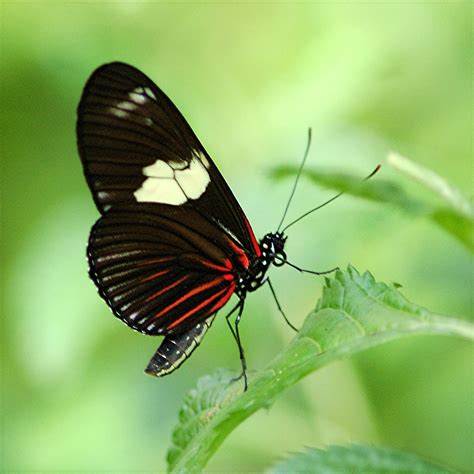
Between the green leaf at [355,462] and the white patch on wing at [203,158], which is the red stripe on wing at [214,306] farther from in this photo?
the green leaf at [355,462]

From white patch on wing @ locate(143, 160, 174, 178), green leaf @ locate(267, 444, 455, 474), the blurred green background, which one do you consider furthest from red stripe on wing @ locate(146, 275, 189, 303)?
green leaf @ locate(267, 444, 455, 474)

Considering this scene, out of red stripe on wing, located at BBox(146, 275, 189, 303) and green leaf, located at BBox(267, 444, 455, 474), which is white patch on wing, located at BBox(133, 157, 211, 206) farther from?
green leaf, located at BBox(267, 444, 455, 474)

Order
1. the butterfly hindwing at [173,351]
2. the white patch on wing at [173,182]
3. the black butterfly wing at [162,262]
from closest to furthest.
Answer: the butterfly hindwing at [173,351], the white patch on wing at [173,182], the black butterfly wing at [162,262]

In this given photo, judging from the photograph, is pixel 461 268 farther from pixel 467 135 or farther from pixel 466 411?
pixel 467 135

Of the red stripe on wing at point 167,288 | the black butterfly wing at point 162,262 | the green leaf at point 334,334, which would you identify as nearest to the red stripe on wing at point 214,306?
the black butterfly wing at point 162,262

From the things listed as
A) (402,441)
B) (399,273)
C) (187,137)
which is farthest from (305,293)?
(187,137)

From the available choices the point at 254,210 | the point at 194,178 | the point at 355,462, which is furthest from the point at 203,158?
the point at 355,462
